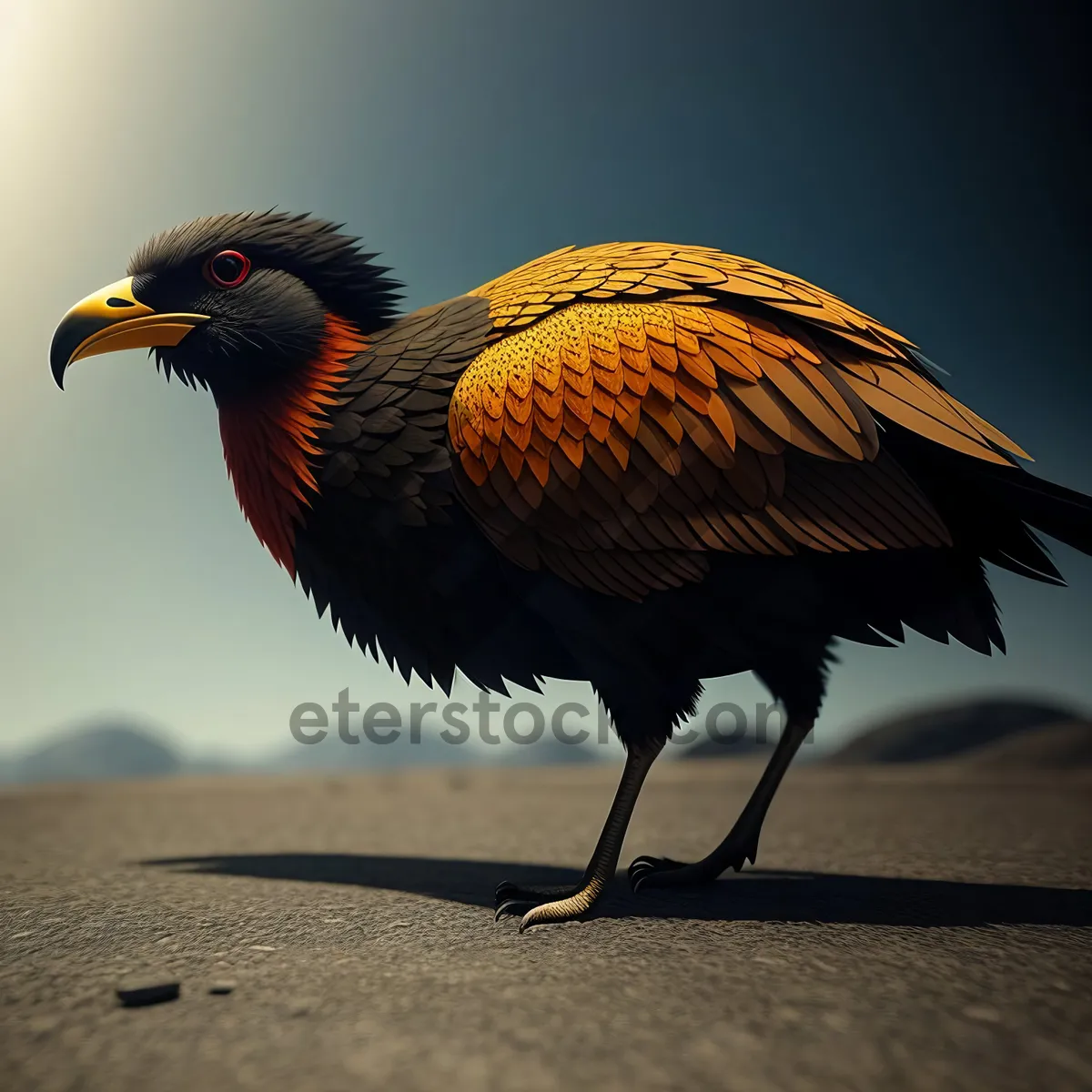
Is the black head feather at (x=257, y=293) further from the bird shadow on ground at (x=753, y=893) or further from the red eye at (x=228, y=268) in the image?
the bird shadow on ground at (x=753, y=893)

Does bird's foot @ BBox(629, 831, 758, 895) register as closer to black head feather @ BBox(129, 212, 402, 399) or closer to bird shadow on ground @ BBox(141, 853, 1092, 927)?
bird shadow on ground @ BBox(141, 853, 1092, 927)

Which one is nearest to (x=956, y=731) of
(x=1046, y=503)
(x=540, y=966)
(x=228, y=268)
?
(x=1046, y=503)

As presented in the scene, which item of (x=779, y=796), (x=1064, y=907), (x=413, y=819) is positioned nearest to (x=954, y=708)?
(x=779, y=796)

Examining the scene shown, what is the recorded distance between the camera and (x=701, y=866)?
3.12 metres

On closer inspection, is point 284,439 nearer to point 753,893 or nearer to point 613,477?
point 613,477

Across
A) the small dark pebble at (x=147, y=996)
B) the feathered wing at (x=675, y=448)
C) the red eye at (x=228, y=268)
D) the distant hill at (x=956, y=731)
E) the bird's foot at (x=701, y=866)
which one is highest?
the red eye at (x=228, y=268)

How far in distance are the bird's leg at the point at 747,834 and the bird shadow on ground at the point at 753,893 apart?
0.22ft

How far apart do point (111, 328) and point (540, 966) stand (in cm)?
284

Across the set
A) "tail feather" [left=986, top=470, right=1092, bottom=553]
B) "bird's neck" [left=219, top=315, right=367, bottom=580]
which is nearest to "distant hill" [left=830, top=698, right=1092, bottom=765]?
"tail feather" [left=986, top=470, right=1092, bottom=553]

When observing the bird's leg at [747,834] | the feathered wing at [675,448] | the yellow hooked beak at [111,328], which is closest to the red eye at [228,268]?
the yellow hooked beak at [111,328]

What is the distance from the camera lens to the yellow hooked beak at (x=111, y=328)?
3.12 meters

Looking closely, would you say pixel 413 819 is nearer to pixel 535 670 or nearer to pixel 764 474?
pixel 535 670

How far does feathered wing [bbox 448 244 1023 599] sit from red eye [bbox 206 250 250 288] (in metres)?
1.22

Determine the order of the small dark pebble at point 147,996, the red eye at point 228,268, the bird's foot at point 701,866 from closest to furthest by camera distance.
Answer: the small dark pebble at point 147,996 → the bird's foot at point 701,866 → the red eye at point 228,268
